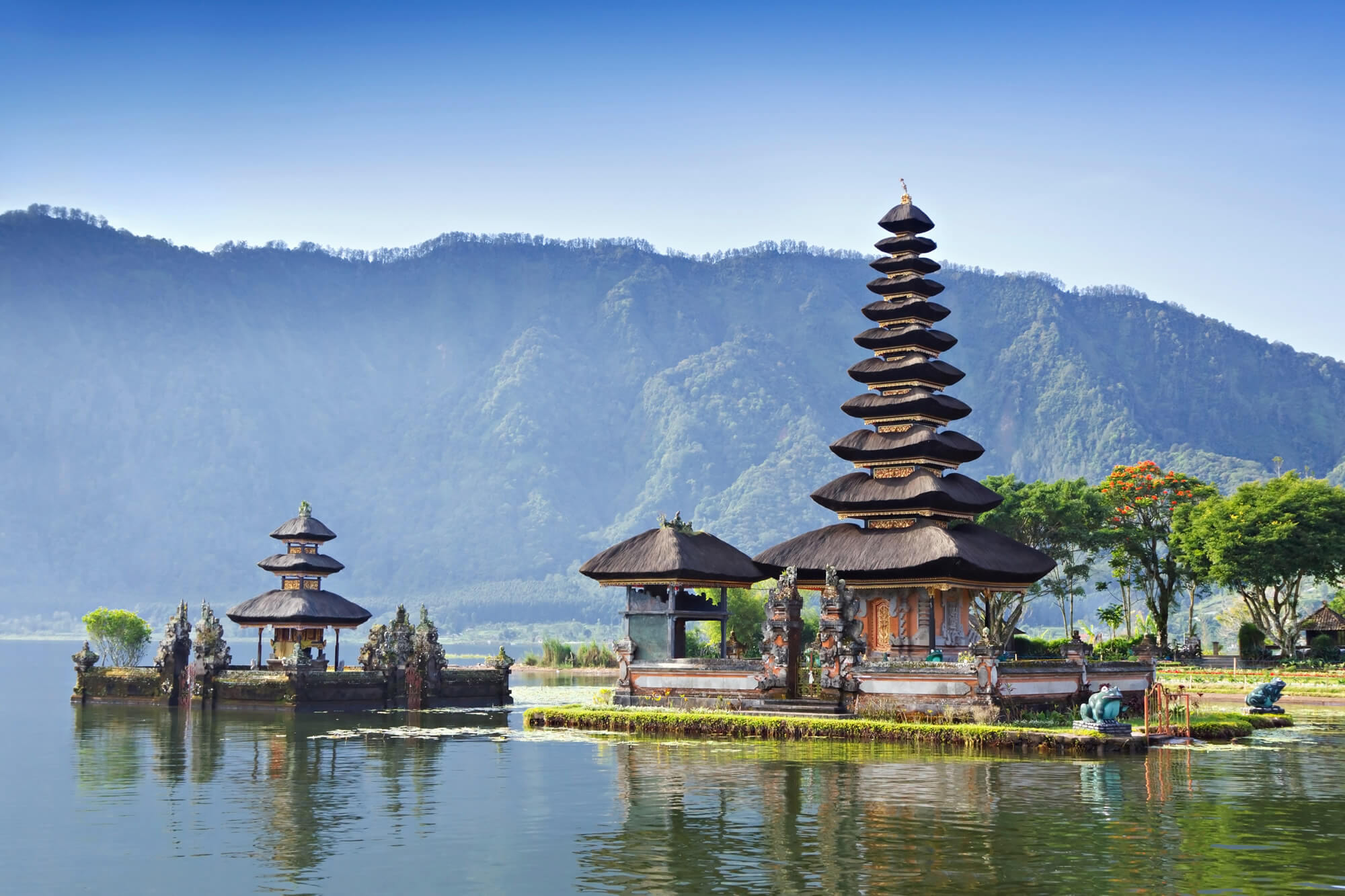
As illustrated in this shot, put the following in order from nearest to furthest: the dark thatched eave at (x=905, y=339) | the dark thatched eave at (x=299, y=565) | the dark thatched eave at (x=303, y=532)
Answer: the dark thatched eave at (x=905, y=339) → the dark thatched eave at (x=299, y=565) → the dark thatched eave at (x=303, y=532)

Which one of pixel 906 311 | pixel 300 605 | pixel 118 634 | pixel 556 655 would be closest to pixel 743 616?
pixel 556 655

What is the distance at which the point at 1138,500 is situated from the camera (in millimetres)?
74062

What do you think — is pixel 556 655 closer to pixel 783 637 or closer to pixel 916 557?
pixel 916 557

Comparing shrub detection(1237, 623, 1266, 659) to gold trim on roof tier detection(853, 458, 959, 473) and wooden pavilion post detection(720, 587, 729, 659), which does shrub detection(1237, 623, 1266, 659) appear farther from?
wooden pavilion post detection(720, 587, 729, 659)

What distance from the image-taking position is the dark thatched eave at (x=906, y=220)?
2153 inches

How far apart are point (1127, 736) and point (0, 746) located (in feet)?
106

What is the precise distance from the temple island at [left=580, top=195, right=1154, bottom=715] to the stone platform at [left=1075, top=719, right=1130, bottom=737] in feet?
10.2

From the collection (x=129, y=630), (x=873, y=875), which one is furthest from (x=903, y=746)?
(x=129, y=630)

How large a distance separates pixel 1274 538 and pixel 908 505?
27.7 meters

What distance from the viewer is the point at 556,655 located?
9850cm

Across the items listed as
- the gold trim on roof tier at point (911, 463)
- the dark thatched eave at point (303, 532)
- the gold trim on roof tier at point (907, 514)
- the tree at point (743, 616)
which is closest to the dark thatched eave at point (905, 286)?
the gold trim on roof tier at point (911, 463)

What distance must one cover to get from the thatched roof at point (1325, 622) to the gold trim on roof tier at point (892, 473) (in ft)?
115

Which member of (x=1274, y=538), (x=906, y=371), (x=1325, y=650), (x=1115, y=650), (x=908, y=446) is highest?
(x=906, y=371)

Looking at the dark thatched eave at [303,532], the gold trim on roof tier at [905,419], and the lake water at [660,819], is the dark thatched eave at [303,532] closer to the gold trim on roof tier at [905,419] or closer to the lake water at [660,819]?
the lake water at [660,819]
